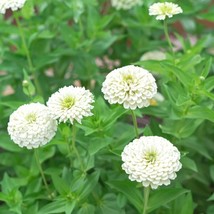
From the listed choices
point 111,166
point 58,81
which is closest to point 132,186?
point 111,166

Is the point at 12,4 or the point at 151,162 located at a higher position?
the point at 12,4

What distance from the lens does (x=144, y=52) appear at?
1213 mm

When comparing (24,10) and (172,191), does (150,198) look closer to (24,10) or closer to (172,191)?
(172,191)

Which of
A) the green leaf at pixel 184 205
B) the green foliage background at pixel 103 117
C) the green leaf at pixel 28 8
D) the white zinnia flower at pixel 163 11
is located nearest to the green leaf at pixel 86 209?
the green foliage background at pixel 103 117

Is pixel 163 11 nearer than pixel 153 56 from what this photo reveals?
Yes

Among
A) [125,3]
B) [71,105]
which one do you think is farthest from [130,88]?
[125,3]

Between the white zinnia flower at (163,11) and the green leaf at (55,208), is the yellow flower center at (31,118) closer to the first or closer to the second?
the green leaf at (55,208)

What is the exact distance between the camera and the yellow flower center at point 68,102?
26.2 inches

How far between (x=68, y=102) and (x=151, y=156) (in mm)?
127

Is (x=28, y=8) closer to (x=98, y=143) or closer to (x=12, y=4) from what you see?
(x=12, y=4)

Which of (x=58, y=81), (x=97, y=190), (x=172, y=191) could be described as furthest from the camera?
(x=58, y=81)

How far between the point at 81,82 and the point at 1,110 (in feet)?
0.90

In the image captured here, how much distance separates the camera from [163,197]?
72 centimetres

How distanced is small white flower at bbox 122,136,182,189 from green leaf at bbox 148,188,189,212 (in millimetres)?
105
